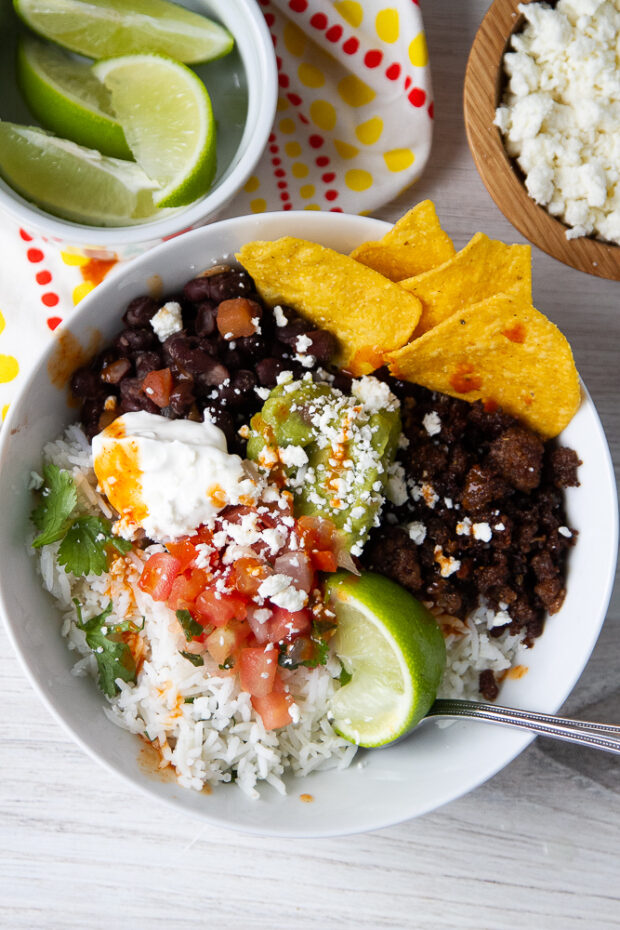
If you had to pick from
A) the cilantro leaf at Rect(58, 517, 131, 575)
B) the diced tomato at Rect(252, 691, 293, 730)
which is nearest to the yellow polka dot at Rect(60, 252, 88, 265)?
the cilantro leaf at Rect(58, 517, 131, 575)

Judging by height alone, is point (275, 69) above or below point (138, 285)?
above

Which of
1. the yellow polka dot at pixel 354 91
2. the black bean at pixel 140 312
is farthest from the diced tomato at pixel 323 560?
the yellow polka dot at pixel 354 91

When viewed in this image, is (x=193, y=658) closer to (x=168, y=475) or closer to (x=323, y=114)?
(x=168, y=475)

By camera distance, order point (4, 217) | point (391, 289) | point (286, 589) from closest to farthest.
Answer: point (286, 589) < point (391, 289) < point (4, 217)

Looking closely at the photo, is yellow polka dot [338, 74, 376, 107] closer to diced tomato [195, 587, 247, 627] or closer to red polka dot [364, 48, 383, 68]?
red polka dot [364, 48, 383, 68]

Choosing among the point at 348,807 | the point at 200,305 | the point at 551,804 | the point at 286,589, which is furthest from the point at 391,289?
the point at 551,804

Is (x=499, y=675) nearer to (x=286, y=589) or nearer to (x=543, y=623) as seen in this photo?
(x=543, y=623)
